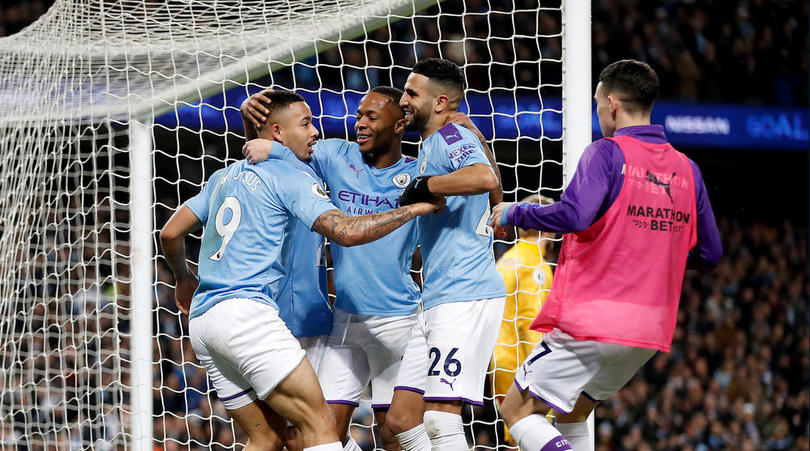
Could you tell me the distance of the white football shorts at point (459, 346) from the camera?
4.10 meters

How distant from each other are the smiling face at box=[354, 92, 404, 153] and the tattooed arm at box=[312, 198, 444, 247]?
26.4 inches

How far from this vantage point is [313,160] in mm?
4641

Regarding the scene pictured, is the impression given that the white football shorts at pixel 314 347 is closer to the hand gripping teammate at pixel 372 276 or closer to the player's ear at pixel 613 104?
the hand gripping teammate at pixel 372 276

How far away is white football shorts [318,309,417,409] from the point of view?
4523mm

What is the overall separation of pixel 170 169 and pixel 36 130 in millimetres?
8071

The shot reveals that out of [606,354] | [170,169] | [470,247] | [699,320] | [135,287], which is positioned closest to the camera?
[606,354]

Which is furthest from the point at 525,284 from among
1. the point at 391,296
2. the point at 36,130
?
the point at 36,130

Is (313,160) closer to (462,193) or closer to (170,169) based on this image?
(462,193)

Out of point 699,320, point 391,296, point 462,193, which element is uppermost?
point 462,193

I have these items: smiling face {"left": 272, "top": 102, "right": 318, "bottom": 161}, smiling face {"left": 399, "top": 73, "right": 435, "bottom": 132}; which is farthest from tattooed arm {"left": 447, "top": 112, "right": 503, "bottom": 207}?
smiling face {"left": 272, "top": 102, "right": 318, "bottom": 161}

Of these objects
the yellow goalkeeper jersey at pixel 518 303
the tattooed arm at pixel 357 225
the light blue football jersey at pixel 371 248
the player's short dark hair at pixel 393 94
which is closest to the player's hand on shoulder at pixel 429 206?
the tattooed arm at pixel 357 225

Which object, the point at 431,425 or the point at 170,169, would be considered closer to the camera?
the point at 431,425


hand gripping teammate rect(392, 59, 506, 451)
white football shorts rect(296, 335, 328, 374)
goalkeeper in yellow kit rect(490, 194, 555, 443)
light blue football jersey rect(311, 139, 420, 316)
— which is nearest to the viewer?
hand gripping teammate rect(392, 59, 506, 451)

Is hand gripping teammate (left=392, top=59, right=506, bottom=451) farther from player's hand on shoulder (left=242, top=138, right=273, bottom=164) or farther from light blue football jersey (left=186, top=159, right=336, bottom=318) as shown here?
player's hand on shoulder (left=242, top=138, right=273, bottom=164)
